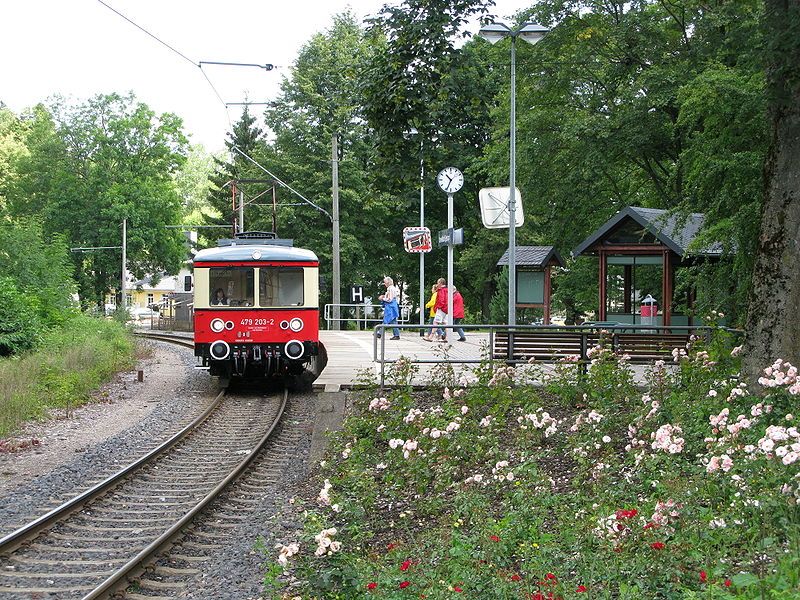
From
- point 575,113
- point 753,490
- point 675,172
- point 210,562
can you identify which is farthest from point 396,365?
point 575,113

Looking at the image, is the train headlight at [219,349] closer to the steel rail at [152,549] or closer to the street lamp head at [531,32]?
the steel rail at [152,549]

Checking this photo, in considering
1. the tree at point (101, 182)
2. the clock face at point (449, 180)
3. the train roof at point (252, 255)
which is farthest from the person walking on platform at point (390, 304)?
the tree at point (101, 182)

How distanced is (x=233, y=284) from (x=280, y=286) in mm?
908

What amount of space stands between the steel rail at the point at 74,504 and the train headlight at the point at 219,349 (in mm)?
4484

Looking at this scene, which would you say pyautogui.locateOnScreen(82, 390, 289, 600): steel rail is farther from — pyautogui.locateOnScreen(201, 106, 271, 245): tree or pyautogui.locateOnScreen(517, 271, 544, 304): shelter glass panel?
pyautogui.locateOnScreen(201, 106, 271, 245): tree

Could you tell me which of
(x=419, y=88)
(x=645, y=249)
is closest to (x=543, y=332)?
(x=419, y=88)

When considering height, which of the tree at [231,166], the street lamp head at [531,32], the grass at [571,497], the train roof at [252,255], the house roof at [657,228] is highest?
the tree at [231,166]

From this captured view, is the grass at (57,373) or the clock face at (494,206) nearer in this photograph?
the grass at (57,373)

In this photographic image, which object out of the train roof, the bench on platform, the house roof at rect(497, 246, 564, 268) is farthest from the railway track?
the house roof at rect(497, 246, 564, 268)

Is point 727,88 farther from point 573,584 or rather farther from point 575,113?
point 573,584

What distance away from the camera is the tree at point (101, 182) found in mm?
62562

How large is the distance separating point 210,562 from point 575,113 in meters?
21.6

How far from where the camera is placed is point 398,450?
1052 centimetres

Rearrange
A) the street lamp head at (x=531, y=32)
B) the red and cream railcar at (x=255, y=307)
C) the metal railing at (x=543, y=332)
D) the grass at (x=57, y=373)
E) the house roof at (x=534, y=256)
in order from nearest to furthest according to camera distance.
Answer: the metal railing at (x=543, y=332), the grass at (x=57, y=373), the street lamp head at (x=531, y=32), the red and cream railcar at (x=255, y=307), the house roof at (x=534, y=256)
